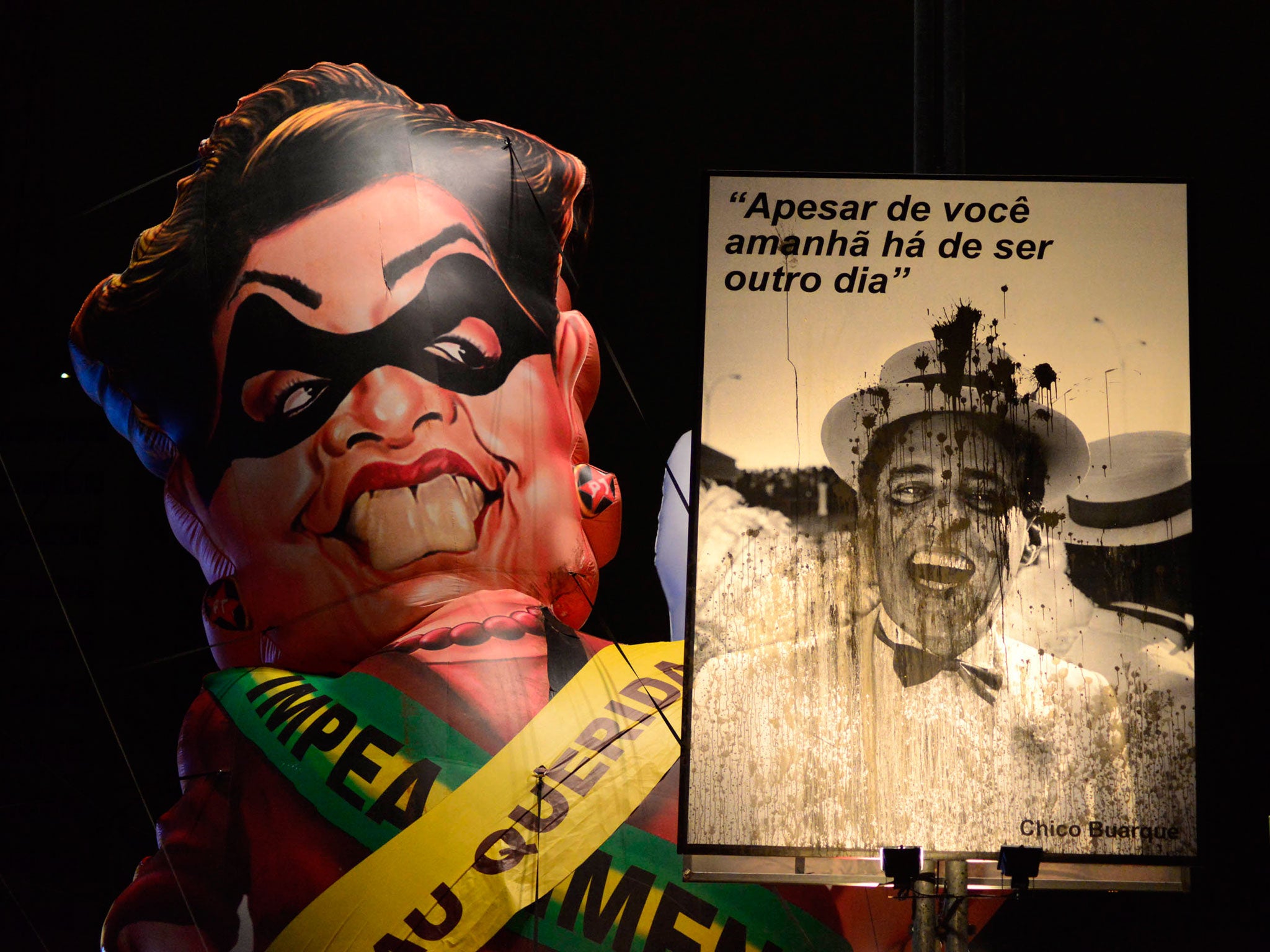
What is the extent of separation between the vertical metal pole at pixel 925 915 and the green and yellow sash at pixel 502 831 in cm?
39

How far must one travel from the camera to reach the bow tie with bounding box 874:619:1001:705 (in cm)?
196

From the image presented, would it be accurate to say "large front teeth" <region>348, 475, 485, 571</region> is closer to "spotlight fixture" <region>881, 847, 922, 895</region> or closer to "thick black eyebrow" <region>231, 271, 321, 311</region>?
"thick black eyebrow" <region>231, 271, 321, 311</region>

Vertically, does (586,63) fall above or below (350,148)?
above

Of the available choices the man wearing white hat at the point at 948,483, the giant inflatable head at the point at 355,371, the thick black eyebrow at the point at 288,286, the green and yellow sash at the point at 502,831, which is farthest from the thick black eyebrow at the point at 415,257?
the man wearing white hat at the point at 948,483

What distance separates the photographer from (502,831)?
232cm

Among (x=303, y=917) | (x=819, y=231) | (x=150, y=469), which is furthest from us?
(x=150, y=469)

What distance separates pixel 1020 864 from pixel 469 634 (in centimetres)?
120

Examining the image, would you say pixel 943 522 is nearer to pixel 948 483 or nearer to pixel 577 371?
pixel 948 483

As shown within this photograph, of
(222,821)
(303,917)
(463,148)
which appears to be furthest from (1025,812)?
(463,148)

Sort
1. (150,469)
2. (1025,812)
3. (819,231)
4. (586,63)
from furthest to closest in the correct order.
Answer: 1. (586,63)
2. (150,469)
3. (819,231)
4. (1025,812)

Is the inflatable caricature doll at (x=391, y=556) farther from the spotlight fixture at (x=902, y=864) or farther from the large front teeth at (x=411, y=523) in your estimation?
the spotlight fixture at (x=902, y=864)

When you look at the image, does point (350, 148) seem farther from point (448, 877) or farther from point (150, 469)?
point (448, 877)

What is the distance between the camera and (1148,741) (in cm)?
193

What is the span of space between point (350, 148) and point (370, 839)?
1555 mm
